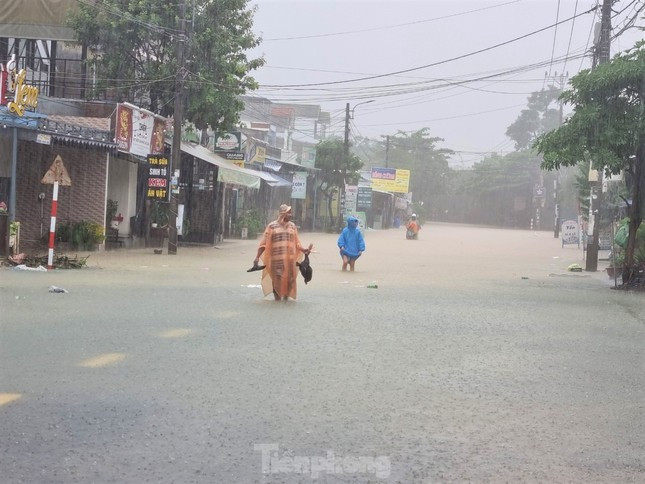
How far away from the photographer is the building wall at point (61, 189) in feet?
71.2

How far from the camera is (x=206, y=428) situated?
17.5 ft

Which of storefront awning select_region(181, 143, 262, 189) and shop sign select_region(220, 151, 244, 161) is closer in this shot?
storefront awning select_region(181, 143, 262, 189)

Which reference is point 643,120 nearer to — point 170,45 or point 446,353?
point 446,353

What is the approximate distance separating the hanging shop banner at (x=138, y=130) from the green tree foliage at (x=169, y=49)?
102 centimetres

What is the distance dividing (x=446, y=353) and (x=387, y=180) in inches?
2303

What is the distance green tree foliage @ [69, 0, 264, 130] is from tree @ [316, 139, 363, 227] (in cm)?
2505

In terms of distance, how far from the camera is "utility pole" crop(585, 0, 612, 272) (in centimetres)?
2008

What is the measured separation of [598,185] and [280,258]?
42.5 feet

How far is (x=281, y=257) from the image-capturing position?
12227mm

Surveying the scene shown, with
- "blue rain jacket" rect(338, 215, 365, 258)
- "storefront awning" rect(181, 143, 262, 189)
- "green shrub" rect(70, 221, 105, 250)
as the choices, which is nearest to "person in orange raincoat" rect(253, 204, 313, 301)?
"blue rain jacket" rect(338, 215, 365, 258)

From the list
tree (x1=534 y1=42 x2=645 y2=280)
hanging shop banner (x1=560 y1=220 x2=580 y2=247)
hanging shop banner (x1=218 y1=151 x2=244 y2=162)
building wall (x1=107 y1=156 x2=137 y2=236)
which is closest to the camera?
tree (x1=534 y1=42 x2=645 y2=280)

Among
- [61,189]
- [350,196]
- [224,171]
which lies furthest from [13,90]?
[350,196]

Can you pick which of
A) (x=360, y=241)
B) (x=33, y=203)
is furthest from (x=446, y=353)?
(x=33, y=203)

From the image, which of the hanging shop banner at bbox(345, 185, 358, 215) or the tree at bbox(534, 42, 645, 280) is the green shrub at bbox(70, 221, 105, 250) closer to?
the tree at bbox(534, 42, 645, 280)
